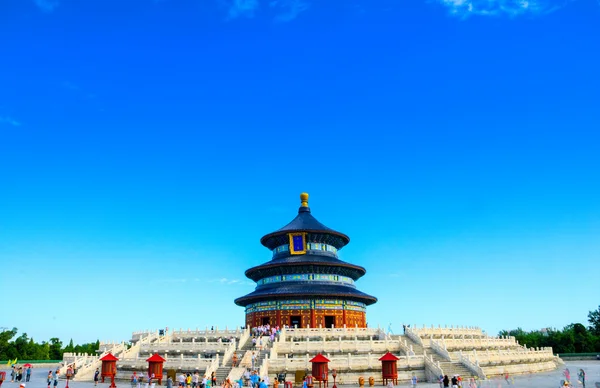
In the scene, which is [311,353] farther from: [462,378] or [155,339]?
[155,339]

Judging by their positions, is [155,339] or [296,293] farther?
[296,293]

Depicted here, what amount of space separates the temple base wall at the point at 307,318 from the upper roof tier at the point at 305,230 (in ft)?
32.1

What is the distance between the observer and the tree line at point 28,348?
6806 cm

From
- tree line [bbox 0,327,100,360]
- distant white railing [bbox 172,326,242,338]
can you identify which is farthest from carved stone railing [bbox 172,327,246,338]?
tree line [bbox 0,327,100,360]

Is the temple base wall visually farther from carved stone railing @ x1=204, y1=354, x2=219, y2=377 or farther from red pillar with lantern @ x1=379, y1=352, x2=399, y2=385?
red pillar with lantern @ x1=379, y1=352, x2=399, y2=385

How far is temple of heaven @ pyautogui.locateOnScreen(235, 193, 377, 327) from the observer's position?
2032 inches

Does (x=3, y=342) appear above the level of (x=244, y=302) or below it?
below

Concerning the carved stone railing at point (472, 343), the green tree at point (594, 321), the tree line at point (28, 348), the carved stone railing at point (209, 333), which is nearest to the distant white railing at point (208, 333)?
the carved stone railing at point (209, 333)

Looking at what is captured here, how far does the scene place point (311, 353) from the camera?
34.8m

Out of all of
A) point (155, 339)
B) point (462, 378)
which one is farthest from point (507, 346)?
point (155, 339)

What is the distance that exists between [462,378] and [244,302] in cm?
2922


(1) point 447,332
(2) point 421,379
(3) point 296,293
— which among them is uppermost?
(3) point 296,293

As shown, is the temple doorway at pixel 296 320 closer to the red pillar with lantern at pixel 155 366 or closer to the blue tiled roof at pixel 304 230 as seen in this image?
the blue tiled roof at pixel 304 230

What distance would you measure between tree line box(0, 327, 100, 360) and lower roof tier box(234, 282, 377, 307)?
3657 cm
